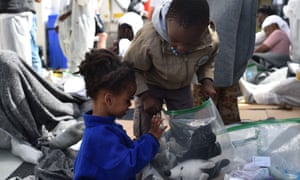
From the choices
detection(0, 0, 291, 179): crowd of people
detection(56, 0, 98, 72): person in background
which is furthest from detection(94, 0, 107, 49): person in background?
detection(0, 0, 291, 179): crowd of people

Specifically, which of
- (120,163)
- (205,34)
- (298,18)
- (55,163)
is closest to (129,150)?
(120,163)

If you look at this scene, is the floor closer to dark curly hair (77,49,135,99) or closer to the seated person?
the seated person

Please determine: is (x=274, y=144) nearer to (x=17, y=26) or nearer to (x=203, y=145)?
(x=203, y=145)

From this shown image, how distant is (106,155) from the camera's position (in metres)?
1.40

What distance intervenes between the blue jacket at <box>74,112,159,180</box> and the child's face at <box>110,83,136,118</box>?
43mm

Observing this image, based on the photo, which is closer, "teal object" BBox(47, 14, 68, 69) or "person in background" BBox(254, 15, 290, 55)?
"person in background" BBox(254, 15, 290, 55)

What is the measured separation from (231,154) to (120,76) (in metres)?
0.73

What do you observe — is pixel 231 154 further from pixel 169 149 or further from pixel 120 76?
pixel 120 76

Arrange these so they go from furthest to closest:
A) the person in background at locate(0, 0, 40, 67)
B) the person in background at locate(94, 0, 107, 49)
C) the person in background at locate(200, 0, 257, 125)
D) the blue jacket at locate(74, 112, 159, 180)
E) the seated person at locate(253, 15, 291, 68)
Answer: the person in background at locate(94, 0, 107, 49) → the seated person at locate(253, 15, 291, 68) → the person in background at locate(0, 0, 40, 67) → the person in background at locate(200, 0, 257, 125) → the blue jacket at locate(74, 112, 159, 180)

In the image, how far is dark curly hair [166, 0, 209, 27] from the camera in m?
1.61

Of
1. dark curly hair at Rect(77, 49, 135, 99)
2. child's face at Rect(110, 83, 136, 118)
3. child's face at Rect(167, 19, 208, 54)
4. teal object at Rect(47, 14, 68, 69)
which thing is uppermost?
child's face at Rect(167, 19, 208, 54)

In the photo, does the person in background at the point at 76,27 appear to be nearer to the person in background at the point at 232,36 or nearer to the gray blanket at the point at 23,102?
the gray blanket at the point at 23,102

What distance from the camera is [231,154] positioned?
187cm

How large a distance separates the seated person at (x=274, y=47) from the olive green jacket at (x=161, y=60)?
3.09m
